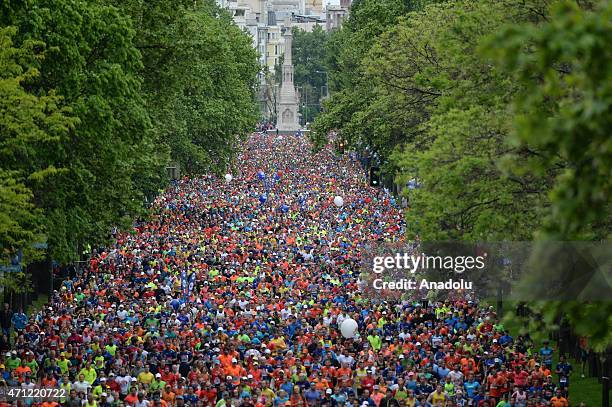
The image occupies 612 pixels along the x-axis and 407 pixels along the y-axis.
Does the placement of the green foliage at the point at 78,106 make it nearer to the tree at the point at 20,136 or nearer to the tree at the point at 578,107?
the tree at the point at 20,136

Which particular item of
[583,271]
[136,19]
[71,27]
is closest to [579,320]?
[583,271]

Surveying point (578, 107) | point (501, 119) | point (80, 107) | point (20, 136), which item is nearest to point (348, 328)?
point (80, 107)

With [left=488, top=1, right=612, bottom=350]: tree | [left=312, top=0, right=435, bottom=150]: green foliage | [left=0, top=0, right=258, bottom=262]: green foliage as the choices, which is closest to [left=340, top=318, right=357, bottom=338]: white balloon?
[left=0, top=0, right=258, bottom=262]: green foliage

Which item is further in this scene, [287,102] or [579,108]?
[287,102]

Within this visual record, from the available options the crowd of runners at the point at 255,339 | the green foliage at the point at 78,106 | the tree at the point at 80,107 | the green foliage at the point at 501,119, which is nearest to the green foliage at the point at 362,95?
the green foliage at the point at 501,119

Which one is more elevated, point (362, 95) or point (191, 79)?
point (191, 79)

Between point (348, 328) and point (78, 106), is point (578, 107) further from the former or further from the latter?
point (78, 106)

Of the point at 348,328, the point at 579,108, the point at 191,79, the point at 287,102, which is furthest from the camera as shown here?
the point at 287,102
